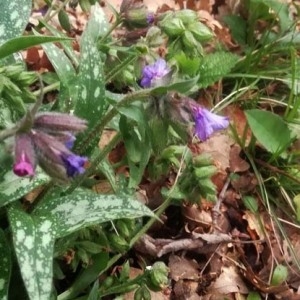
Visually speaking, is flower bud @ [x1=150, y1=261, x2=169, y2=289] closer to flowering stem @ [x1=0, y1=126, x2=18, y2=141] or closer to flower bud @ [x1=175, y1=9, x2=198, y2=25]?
flower bud @ [x1=175, y1=9, x2=198, y2=25]

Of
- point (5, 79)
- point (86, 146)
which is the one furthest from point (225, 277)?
point (5, 79)

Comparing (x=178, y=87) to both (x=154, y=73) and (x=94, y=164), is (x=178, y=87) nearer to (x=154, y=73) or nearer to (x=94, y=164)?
(x=154, y=73)

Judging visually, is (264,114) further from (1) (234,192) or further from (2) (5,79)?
(2) (5,79)

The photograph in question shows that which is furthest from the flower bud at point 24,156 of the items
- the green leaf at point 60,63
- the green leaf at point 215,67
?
the green leaf at point 215,67

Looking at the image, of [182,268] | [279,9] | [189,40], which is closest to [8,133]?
[189,40]

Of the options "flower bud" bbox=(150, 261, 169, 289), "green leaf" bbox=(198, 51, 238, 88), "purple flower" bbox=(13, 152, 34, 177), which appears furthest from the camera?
"green leaf" bbox=(198, 51, 238, 88)

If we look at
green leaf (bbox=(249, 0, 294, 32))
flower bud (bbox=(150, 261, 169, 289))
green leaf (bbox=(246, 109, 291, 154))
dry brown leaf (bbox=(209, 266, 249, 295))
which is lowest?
dry brown leaf (bbox=(209, 266, 249, 295))

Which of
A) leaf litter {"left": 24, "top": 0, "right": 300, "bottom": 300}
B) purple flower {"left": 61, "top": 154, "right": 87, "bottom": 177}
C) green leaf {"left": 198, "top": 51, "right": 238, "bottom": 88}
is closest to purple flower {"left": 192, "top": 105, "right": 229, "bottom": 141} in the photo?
purple flower {"left": 61, "top": 154, "right": 87, "bottom": 177}
